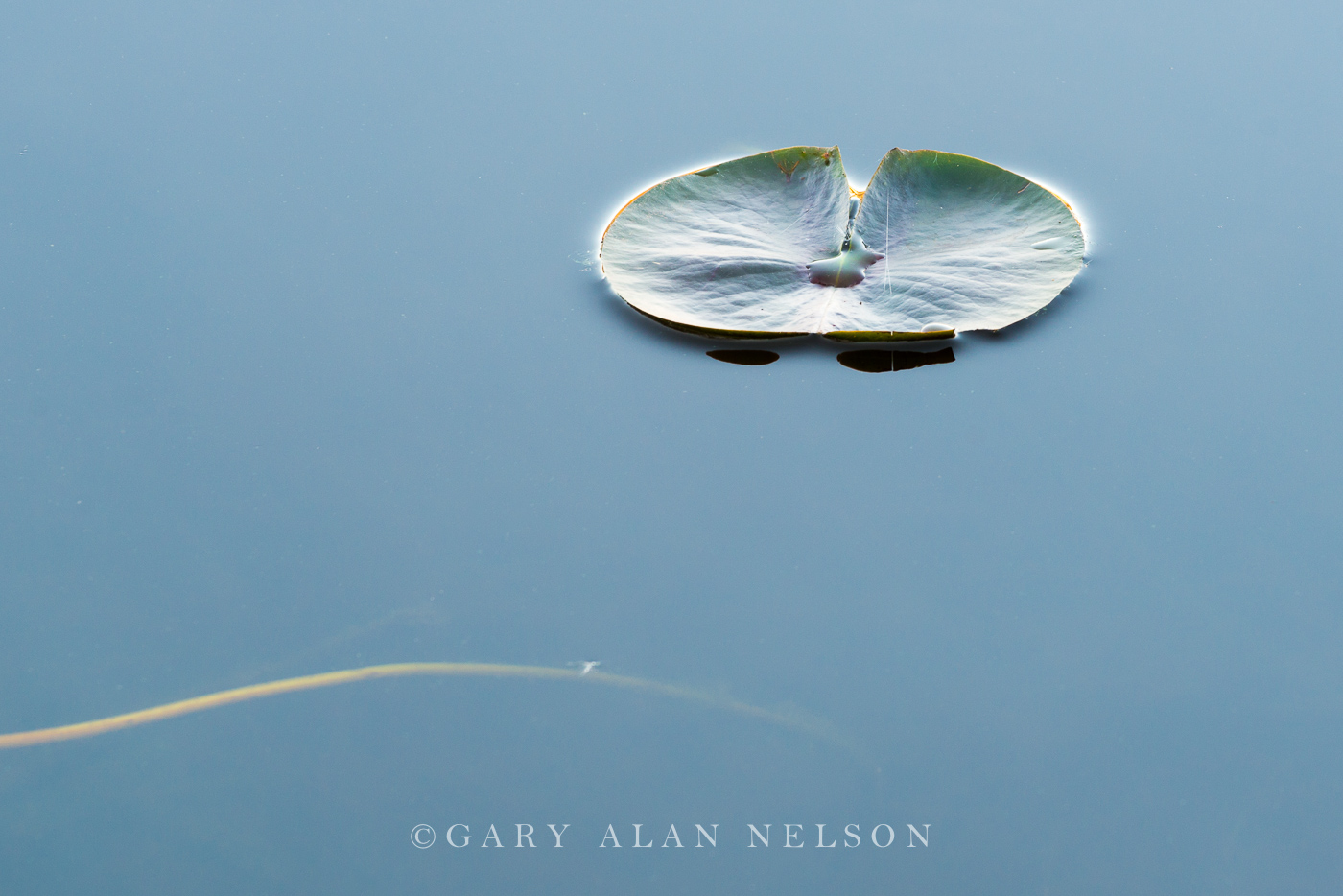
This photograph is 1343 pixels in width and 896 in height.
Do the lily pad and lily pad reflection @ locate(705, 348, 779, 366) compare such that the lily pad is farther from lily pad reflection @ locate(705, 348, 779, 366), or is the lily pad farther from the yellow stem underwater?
the yellow stem underwater

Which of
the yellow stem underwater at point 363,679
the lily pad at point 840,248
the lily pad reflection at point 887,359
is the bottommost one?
the yellow stem underwater at point 363,679

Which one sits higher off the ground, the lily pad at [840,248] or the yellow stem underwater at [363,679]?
the lily pad at [840,248]

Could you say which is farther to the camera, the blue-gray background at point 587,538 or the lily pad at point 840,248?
the lily pad at point 840,248

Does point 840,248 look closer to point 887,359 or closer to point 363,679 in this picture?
point 887,359

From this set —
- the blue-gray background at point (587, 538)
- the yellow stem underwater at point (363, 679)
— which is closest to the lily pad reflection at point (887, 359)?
the blue-gray background at point (587, 538)

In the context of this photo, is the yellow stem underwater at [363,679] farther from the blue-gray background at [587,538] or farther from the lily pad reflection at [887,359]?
the lily pad reflection at [887,359]

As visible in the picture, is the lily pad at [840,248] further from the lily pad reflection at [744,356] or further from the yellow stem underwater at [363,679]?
the yellow stem underwater at [363,679]
